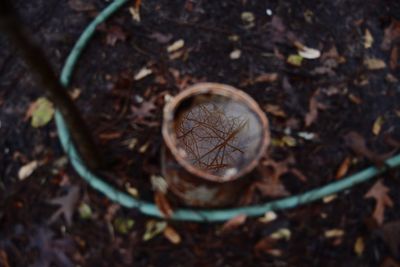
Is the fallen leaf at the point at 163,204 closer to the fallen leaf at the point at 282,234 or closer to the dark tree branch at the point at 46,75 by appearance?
the dark tree branch at the point at 46,75

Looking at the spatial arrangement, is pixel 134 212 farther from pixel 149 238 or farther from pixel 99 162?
pixel 99 162

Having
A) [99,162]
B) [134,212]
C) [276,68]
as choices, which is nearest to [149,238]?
[134,212]

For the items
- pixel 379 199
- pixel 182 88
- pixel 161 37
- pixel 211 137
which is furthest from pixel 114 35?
pixel 211 137

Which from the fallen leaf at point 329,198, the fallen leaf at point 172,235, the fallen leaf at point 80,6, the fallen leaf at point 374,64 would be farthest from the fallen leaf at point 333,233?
the fallen leaf at point 80,6

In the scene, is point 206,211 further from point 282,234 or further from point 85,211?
point 85,211

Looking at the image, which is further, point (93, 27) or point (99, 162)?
point (93, 27)

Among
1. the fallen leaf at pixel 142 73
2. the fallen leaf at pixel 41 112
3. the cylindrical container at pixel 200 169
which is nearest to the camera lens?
the cylindrical container at pixel 200 169
